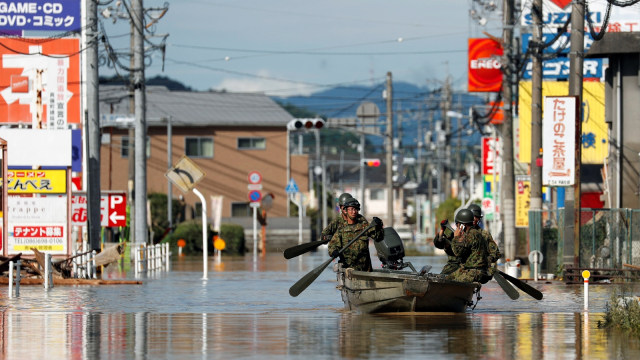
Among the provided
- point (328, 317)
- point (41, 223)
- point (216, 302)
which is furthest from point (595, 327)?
point (41, 223)

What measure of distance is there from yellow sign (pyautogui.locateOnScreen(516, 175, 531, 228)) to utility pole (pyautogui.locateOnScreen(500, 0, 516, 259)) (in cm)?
656

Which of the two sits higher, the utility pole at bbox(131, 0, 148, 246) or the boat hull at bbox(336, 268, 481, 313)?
the utility pole at bbox(131, 0, 148, 246)

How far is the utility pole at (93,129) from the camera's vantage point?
3325 centimetres

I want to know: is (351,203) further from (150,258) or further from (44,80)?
(44,80)

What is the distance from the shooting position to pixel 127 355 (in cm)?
1408

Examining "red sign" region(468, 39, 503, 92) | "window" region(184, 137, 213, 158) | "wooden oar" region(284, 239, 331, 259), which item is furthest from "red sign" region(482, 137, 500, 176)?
"wooden oar" region(284, 239, 331, 259)

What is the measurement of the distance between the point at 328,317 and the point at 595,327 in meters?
4.34

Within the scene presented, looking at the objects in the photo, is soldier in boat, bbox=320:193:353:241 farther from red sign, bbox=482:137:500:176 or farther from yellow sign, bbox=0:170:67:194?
red sign, bbox=482:137:500:176

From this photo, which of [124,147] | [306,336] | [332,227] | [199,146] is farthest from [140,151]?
[199,146]

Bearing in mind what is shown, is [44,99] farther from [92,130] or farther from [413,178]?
[413,178]

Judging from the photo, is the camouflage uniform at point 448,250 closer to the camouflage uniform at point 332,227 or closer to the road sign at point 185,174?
the camouflage uniform at point 332,227

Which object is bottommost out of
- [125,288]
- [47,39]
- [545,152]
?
[125,288]

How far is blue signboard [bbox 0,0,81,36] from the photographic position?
4256cm

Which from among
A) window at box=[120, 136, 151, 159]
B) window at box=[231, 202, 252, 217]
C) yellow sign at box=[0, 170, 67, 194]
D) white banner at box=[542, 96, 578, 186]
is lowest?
window at box=[231, 202, 252, 217]
